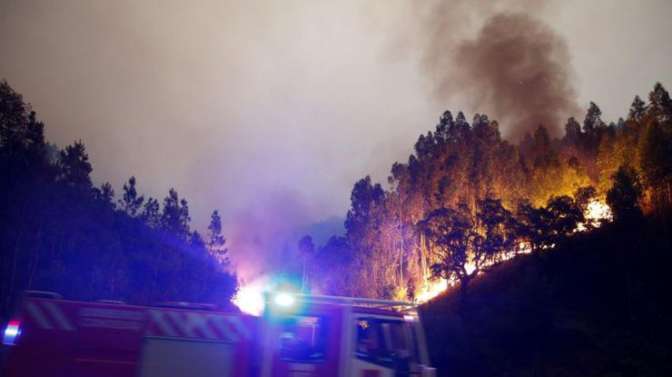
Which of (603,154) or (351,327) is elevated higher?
(603,154)

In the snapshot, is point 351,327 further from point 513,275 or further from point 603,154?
point 603,154

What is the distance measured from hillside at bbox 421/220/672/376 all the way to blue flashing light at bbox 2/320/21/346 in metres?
25.0

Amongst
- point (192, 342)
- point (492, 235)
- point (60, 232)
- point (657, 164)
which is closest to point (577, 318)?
point (492, 235)

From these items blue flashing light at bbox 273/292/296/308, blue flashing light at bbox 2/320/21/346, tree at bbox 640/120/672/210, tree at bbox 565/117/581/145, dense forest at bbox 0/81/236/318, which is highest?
tree at bbox 565/117/581/145

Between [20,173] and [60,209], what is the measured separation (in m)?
6.24

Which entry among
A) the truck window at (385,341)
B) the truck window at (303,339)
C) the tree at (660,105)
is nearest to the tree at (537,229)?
the tree at (660,105)

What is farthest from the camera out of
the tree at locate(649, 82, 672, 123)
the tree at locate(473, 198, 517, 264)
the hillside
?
the tree at locate(649, 82, 672, 123)

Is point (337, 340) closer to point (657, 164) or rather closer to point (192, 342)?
point (192, 342)

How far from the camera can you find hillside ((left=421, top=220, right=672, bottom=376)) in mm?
29328

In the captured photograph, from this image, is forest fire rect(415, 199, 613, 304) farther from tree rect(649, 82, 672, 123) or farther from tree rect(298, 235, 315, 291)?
tree rect(298, 235, 315, 291)

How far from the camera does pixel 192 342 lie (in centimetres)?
744

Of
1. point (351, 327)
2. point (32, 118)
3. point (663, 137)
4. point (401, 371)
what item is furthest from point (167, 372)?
point (663, 137)

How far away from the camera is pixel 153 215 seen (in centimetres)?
8325

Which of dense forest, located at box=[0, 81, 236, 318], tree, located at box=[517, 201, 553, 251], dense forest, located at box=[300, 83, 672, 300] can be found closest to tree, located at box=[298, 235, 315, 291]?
dense forest, located at box=[300, 83, 672, 300]
